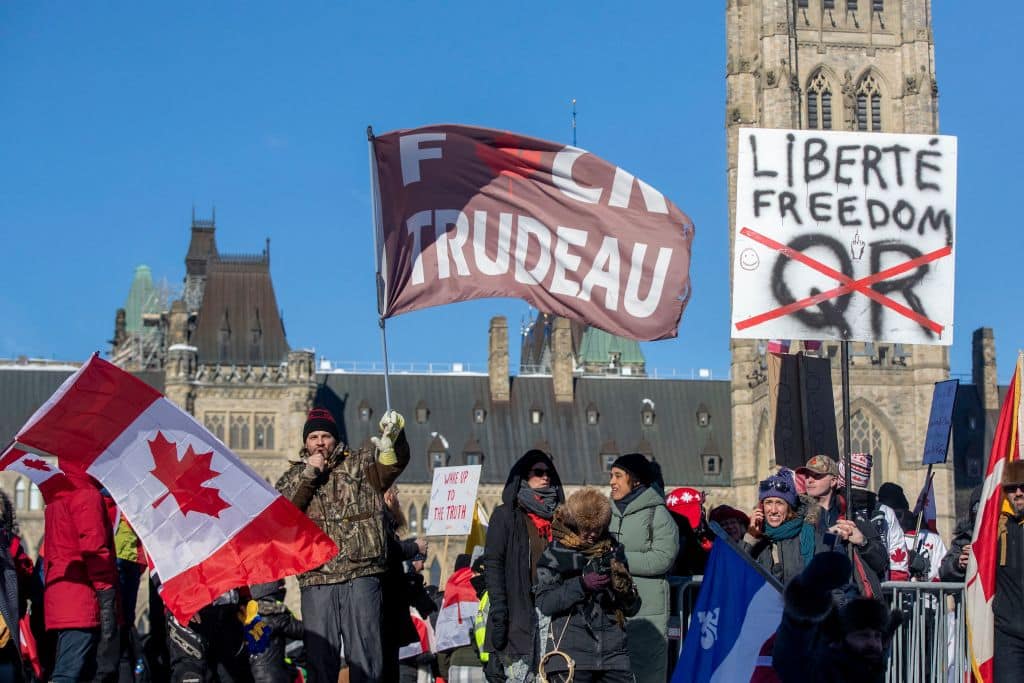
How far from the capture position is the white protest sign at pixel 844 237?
10.0 metres

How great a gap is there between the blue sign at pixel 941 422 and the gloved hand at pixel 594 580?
9164mm

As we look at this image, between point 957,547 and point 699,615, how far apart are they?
2.77 meters

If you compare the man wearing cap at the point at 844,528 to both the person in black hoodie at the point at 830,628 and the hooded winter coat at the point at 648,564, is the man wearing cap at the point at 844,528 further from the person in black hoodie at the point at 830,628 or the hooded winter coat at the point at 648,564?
the person in black hoodie at the point at 830,628

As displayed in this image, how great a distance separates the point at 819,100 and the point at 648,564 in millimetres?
55968

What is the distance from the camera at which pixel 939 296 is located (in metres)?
10.3

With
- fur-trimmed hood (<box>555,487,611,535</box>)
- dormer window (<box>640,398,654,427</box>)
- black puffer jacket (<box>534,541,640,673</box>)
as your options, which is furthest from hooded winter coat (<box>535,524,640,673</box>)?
dormer window (<box>640,398,654,427</box>)

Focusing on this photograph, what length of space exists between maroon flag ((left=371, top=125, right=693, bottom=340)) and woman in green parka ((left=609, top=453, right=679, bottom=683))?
1.45m

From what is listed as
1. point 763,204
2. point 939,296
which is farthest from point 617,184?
point 939,296

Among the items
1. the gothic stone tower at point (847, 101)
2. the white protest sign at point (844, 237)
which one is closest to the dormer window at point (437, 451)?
the gothic stone tower at point (847, 101)

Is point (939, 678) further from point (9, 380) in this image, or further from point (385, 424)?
point (9, 380)

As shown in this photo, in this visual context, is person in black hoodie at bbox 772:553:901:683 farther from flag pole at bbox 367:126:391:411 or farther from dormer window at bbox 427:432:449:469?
dormer window at bbox 427:432:449:469

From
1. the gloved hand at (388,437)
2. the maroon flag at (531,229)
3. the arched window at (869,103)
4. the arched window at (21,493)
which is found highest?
the arched window at (869,103)

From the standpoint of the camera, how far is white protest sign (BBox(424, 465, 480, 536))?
18.5 m

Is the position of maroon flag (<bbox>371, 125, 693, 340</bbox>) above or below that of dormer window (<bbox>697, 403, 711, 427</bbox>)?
below
